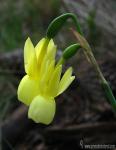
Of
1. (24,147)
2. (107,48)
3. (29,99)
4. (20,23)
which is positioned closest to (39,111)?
(29,99)

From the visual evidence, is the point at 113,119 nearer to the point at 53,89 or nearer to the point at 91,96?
the point at 91,96

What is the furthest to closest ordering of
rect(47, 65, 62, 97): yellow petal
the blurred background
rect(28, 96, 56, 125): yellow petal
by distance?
the blurred background < rect(47, 65, 62, 97): yellow petal < rect(28, 96, 56, 125): yellow petal

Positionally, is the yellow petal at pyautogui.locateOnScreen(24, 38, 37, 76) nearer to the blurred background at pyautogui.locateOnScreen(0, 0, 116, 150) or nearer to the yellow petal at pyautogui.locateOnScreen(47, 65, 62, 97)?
the yellow petal at pyautogui.locateOnScreen(47, 65, 62, 97)

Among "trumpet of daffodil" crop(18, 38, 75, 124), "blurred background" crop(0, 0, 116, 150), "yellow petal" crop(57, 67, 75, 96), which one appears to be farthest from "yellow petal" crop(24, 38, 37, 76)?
"blurred background" crop(0, 0, 116, 150)

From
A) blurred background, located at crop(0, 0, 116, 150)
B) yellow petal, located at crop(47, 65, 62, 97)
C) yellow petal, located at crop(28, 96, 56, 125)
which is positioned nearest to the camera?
yellow petal, located at crop(28, 96, 56, 125)

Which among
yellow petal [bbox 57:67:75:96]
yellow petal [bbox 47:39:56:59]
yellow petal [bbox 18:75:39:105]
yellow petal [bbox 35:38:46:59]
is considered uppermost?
yellow petal [bbox 35:38:46:59]
